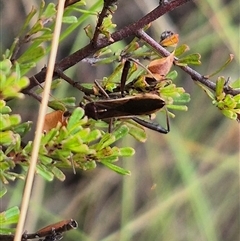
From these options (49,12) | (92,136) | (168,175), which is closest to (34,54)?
(49,12)

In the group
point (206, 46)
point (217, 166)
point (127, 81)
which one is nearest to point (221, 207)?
point (217, 166)

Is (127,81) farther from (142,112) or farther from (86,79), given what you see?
(86,79)

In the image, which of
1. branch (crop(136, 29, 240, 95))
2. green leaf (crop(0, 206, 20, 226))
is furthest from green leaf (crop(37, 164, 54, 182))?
branch (crop(136, 29, 240, 95))

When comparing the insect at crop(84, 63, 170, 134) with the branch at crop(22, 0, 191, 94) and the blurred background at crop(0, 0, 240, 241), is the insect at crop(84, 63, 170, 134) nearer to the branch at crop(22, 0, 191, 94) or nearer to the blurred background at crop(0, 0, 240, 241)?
the branch at crop(22, 0, 191, 94)

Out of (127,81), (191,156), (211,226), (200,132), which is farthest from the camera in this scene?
(200,132)

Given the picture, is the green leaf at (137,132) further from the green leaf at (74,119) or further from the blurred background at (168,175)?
the blurred background at (168,175)

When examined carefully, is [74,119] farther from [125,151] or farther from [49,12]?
[49,12]

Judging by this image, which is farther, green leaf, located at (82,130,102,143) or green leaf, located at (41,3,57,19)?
green leaf, located at (41,3,57,19)

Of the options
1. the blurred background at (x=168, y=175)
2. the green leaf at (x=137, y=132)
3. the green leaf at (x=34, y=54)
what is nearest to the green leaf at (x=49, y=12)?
the green leaf at (x=34, y=54)
